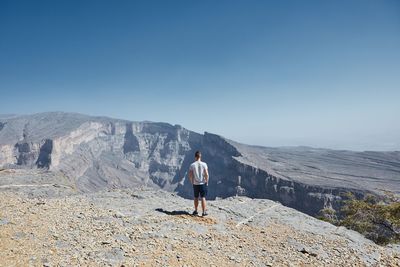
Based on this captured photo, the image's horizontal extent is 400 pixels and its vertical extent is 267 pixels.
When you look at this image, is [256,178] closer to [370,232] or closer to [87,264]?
[370,232]

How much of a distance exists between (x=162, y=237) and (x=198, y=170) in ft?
11.7

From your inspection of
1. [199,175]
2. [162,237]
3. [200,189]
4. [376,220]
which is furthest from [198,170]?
[376,220]

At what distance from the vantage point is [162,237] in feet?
33.3

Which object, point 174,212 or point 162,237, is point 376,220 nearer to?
point 174,212

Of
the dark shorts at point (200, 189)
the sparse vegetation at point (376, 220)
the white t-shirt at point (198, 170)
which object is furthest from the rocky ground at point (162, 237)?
the sparse vegetation at point (376, 220)

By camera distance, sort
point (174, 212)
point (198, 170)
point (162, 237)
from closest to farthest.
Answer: point (162, 237) < point (198, 170) < point (174, 212)

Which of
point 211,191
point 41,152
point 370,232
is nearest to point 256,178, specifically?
point 211,191

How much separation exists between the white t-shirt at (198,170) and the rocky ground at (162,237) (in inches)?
67.6

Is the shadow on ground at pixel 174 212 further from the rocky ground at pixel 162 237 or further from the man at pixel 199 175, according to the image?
the man at pixel 199 175

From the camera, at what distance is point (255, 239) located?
11.4m

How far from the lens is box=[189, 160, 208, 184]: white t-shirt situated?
1277 cm

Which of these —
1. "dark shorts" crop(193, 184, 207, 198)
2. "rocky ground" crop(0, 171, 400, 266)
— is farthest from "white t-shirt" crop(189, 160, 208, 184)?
"rocky ground" crop(0, 171, 400, 266)

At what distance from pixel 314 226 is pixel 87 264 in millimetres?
11527

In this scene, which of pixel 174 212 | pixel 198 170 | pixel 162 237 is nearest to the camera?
pixel 162 237
